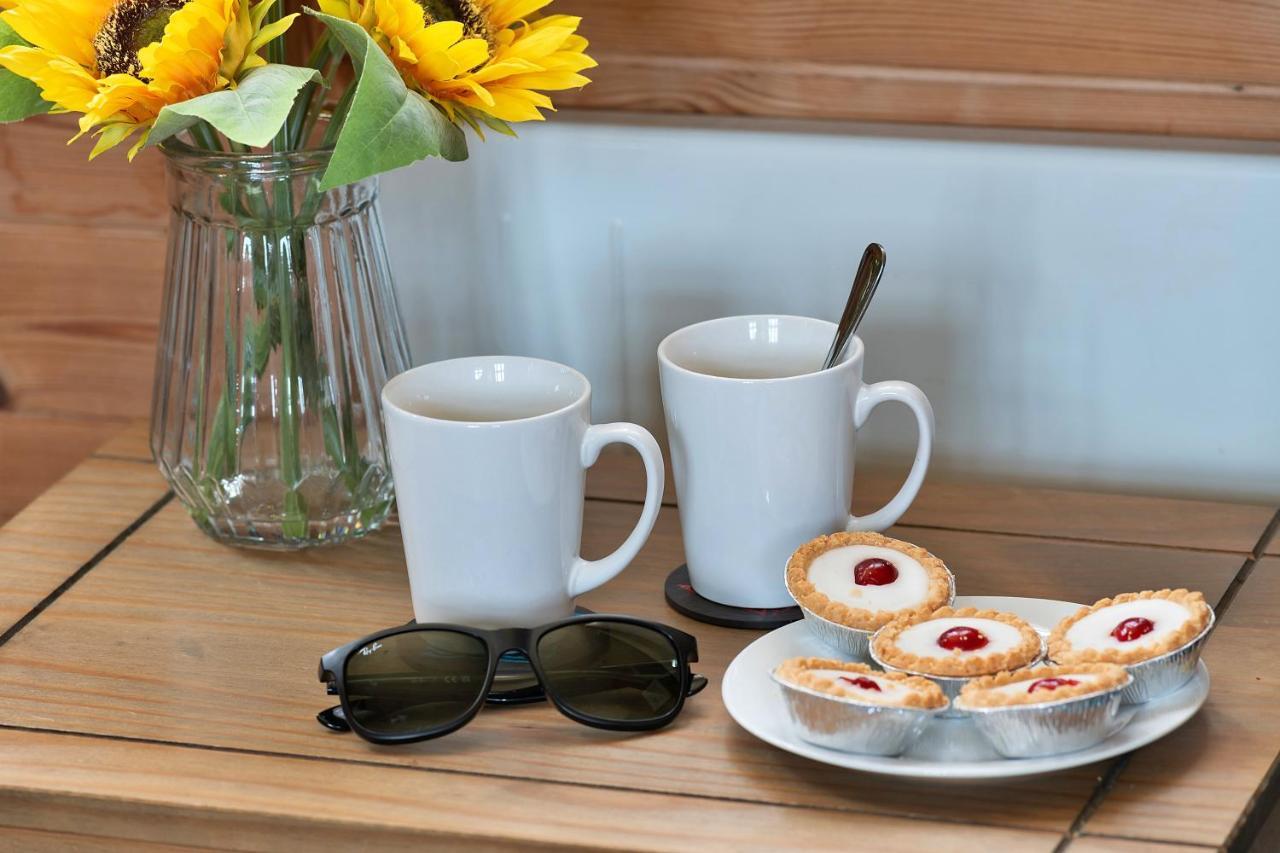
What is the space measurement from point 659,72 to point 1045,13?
0.25 meters

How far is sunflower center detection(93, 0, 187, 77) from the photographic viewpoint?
70 centimetres

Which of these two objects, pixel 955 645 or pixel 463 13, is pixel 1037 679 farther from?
pixel 463 13

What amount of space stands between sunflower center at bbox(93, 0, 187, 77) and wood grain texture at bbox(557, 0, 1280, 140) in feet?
1.13

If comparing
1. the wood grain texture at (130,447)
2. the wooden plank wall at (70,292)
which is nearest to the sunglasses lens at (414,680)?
the wood grain texture at (130,447)

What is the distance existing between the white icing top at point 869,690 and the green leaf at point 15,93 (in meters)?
0.47

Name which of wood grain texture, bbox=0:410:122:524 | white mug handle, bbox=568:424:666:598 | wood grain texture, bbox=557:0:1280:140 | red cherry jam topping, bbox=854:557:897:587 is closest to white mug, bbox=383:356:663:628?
white mug handle, bbox=568:424:666:598

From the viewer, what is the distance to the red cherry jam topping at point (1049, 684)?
603 millimetres

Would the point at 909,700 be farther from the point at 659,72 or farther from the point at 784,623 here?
the point at 659,72

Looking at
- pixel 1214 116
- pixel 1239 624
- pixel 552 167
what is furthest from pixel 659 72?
pixel 1239 624

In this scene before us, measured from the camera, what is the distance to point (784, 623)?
76 cm

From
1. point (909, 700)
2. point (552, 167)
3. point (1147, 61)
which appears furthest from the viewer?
point (552, 167)

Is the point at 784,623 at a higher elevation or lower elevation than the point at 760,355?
lower

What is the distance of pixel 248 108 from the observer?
2.19ft

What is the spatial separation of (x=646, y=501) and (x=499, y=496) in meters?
0.08
